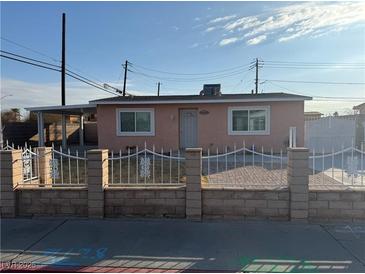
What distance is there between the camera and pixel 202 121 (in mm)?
15297

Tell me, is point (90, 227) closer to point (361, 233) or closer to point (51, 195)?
point (51, 195)

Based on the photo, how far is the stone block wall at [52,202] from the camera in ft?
18.2

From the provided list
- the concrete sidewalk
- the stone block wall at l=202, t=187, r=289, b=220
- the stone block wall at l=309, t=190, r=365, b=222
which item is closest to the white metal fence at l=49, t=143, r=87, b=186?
the concrete sidewalk

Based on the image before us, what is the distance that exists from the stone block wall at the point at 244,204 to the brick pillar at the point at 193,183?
11 cm

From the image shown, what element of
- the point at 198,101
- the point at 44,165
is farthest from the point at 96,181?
the point at 198,101

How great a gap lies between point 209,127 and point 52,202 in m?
10.5

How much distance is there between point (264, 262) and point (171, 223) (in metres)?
1.81

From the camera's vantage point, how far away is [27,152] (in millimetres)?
6438

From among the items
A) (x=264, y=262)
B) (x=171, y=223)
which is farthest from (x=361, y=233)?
(x=171, y=223)

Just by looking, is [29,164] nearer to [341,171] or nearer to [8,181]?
[8,181]

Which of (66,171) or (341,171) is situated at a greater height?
(341,171)

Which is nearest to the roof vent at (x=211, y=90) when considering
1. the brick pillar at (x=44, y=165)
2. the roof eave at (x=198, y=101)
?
the roof eave at (x=198, y=101)

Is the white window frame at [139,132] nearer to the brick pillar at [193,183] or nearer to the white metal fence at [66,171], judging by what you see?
the white metal fence at [66,171]

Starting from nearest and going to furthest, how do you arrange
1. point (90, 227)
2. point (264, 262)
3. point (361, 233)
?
point (264, 262) < point (361, 233) < point (90, 227)
